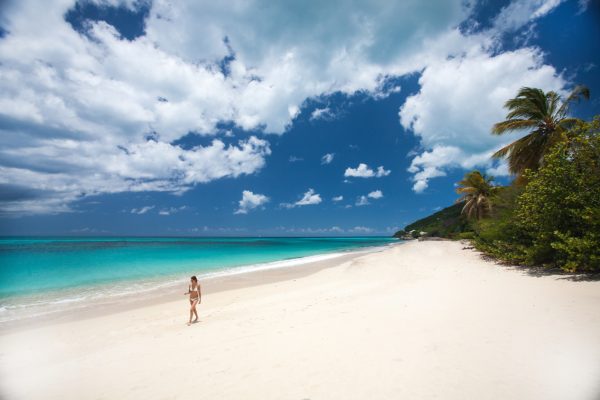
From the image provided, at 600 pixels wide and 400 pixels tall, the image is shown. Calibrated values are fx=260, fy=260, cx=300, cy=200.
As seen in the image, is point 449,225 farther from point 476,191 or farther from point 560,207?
point 560,207

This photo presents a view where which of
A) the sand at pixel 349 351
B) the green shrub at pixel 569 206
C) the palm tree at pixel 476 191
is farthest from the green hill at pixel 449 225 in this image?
the sand at pixel 349 351

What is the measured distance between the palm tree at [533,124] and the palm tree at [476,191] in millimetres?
18360

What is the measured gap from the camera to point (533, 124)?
16688 millimetres

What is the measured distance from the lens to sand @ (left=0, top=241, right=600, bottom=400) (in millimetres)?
3459

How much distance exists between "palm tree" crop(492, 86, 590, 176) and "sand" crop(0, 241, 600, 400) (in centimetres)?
1211

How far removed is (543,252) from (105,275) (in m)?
26.5

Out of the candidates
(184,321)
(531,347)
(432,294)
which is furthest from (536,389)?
(184,321)

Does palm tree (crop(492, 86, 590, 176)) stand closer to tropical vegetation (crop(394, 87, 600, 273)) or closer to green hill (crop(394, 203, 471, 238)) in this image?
tropical vegetation (crop(394, 87, 600, 273))

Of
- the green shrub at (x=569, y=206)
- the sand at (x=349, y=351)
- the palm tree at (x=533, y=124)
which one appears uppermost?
the palm tree at (x=533, y=124)

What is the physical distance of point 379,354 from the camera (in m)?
4.30

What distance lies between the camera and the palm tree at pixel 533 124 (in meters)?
16.1

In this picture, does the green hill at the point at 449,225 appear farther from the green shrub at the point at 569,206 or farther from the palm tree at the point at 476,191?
the green shrub at the point at 569,206

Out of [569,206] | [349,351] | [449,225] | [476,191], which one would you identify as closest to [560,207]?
[569,206]

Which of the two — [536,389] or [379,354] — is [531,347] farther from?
[379,354]
